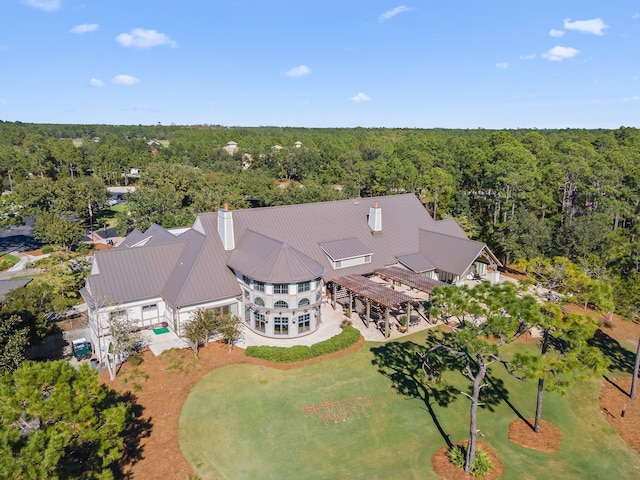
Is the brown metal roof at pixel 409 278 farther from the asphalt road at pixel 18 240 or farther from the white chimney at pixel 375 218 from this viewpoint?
the asphalt road at pixel 18 240

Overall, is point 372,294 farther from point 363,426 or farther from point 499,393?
point 363,426

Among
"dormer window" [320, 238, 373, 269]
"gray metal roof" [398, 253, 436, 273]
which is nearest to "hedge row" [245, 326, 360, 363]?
"dormer window" [320, 238, 373, 269]

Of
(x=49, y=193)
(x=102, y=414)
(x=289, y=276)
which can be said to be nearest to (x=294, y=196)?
(x=49, y=193)

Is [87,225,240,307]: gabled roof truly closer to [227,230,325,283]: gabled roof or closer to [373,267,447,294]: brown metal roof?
[227,230,325,283]: gabled roof

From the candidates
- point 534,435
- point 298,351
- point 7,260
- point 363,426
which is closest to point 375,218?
point 298,351

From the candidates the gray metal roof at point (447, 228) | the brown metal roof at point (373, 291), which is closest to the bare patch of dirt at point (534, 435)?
the brown metal roof at point (373, 291)
